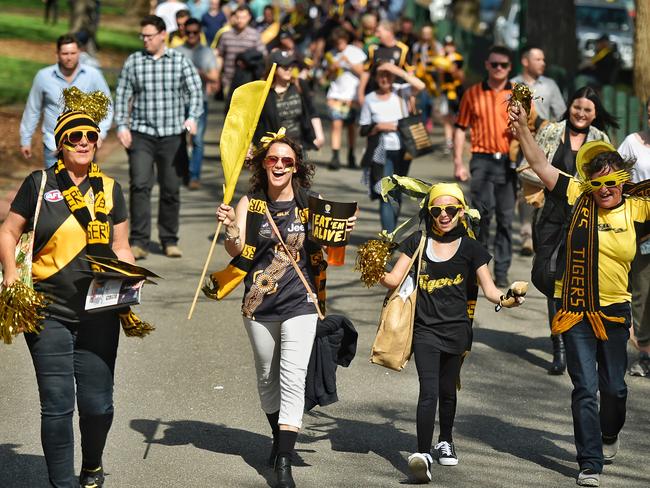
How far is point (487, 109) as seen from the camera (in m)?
12.1

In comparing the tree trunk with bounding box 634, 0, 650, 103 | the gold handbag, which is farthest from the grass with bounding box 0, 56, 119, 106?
the gold handbag

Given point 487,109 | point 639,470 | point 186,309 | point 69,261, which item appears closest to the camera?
point 69,261

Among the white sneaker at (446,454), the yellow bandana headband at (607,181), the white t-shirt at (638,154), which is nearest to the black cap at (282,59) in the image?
the white t-shirt at (638,154)

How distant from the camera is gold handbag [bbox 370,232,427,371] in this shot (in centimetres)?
745

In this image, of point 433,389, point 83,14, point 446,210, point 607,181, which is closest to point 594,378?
point 433,389

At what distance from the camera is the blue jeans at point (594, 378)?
7387mm

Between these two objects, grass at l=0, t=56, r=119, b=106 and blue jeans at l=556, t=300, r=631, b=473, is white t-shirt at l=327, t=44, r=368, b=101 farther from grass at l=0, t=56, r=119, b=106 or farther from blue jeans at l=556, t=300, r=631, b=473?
blue jeans at l=556, t=300, r=631, b=473

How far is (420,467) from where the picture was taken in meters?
7.19

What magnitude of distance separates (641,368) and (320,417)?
2522 millimetres

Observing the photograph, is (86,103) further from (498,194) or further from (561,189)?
(498,194)

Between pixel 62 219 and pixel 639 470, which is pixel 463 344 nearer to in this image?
pixel 639 470

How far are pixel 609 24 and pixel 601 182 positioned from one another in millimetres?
28893

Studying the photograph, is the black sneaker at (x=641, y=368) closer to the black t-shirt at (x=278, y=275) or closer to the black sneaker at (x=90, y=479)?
the black t-shirt at (x=278, y=275)

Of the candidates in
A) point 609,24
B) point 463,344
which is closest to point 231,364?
point 463,344
